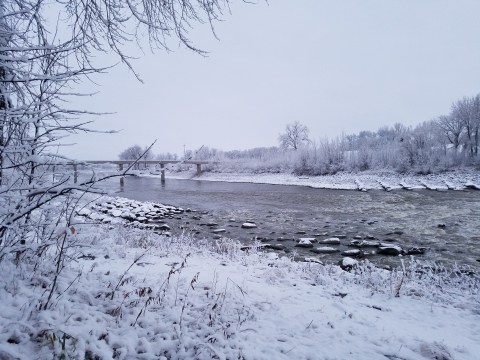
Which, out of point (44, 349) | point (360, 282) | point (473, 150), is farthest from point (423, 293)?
point (473, 150)

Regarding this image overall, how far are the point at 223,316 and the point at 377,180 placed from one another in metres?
29.2

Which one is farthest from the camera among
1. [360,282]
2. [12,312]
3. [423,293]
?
[360,282]

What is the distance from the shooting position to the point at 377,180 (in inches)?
1118

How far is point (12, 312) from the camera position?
2189 millimetres

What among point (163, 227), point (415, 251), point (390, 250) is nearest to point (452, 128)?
point (415, 251)

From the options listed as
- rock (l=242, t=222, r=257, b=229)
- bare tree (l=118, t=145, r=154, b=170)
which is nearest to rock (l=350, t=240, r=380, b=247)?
rock (l=242, t=222, r=257, b=229)

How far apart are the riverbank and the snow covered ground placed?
2182 cm

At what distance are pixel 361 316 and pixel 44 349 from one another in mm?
3441

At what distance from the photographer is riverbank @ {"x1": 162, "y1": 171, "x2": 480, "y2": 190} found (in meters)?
23.9

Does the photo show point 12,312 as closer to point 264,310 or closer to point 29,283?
point 29,283

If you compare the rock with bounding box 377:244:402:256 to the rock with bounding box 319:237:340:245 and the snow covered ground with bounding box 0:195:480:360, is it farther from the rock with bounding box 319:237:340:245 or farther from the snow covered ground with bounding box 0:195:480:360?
the snow covered ground with bounding box 0:195:480:360

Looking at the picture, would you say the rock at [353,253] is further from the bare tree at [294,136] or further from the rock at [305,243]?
the bare tree at [294,136]

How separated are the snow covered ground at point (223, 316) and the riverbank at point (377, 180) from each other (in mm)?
21815

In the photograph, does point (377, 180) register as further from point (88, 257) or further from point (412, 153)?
point (88, 257)
